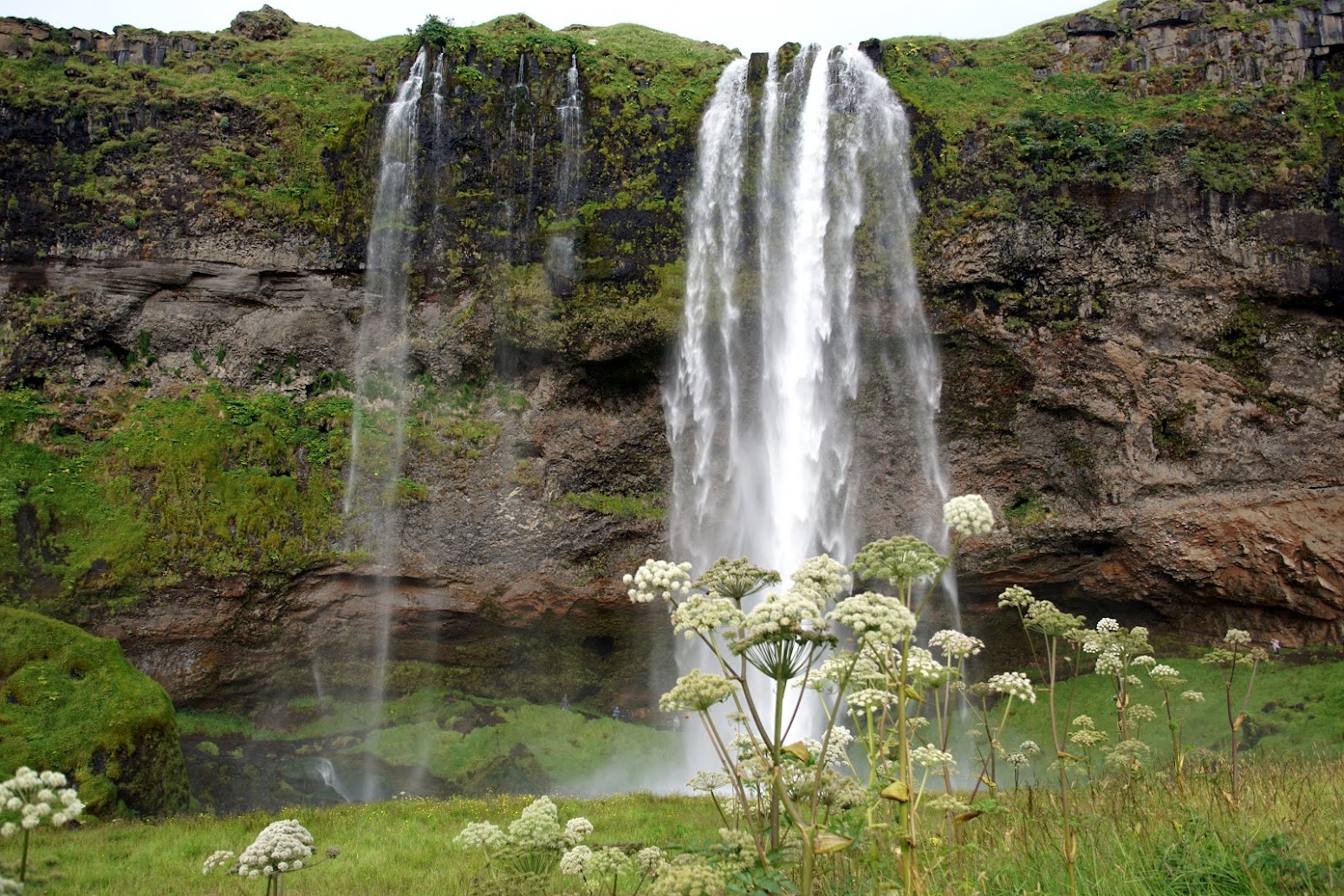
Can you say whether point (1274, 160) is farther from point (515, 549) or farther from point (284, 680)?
point (284, 680)

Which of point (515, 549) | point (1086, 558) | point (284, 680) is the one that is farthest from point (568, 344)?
point (1086, 558)

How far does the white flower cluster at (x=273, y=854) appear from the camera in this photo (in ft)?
14.6

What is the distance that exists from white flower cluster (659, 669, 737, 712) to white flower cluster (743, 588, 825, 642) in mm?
269

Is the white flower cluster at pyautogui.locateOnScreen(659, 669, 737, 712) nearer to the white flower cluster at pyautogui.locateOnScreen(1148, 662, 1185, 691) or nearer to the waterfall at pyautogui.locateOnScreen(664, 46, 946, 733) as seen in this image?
the white flower cluster at pyautogui.locateOnScreen(1148, 662, 1185, 691)

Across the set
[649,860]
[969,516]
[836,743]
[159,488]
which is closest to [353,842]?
[836,743]

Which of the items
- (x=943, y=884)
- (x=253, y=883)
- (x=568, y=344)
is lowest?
(x=253, y=883)

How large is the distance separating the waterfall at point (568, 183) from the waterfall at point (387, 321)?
13.1 feet

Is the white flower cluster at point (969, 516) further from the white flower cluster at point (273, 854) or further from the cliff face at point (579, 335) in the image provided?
the cliff face at point (579, 335)

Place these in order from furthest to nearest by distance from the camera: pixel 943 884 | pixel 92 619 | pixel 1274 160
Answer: pixel 1274 160 → pixel 92 619 → pixel 943 884

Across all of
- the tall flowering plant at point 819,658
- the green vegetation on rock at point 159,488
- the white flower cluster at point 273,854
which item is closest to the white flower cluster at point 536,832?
the white flower cluster at point 273,854

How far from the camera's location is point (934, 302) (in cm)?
2272

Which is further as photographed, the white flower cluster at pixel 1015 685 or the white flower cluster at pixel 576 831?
the white flower cluster at pixel 1015 685

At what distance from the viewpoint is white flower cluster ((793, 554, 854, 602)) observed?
3701 mm

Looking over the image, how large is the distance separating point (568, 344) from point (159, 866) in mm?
15220
